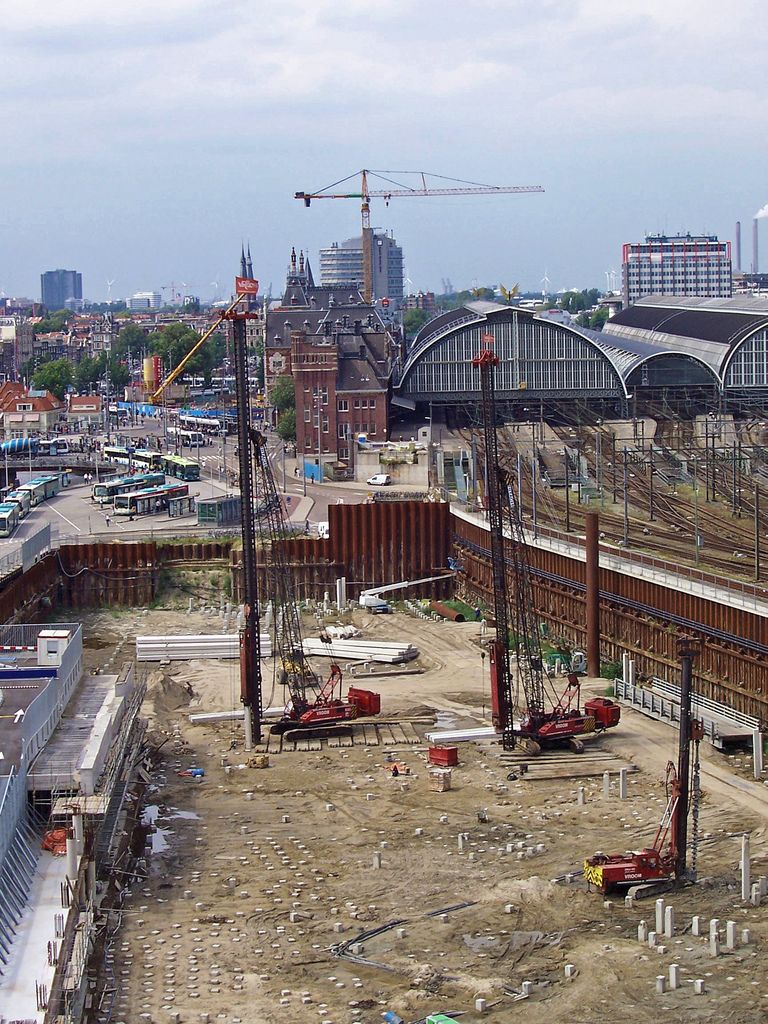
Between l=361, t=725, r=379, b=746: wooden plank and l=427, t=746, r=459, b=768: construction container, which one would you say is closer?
l=427, t=746, r=459, b=768: construction container

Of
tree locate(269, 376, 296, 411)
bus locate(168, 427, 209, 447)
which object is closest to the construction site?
bus locate(168, 427, 209, 447)

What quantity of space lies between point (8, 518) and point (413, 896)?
4780 centimetres

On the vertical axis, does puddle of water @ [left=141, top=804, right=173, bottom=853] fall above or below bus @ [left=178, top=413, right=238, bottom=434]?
below

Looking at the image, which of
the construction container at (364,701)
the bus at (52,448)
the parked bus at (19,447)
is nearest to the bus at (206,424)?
the bus at (52,448)

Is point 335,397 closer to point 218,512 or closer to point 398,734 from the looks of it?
point 218,512

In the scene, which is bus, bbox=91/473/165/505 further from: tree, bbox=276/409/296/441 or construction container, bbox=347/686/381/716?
construction container, bbox=347/686/381/716

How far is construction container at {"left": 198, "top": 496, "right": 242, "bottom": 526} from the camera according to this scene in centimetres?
7704

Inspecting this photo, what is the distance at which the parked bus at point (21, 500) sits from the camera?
82.4 m

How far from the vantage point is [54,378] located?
174250 millimetres

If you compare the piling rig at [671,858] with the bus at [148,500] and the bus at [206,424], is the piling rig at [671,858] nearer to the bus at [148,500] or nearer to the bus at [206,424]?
the bus at [148,500]

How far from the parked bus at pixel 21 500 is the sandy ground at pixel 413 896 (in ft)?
120

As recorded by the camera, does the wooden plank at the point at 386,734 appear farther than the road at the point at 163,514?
No

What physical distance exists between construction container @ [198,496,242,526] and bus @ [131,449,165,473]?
22723mm

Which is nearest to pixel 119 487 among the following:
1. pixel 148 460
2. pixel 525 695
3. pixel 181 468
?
pixel 181 468
